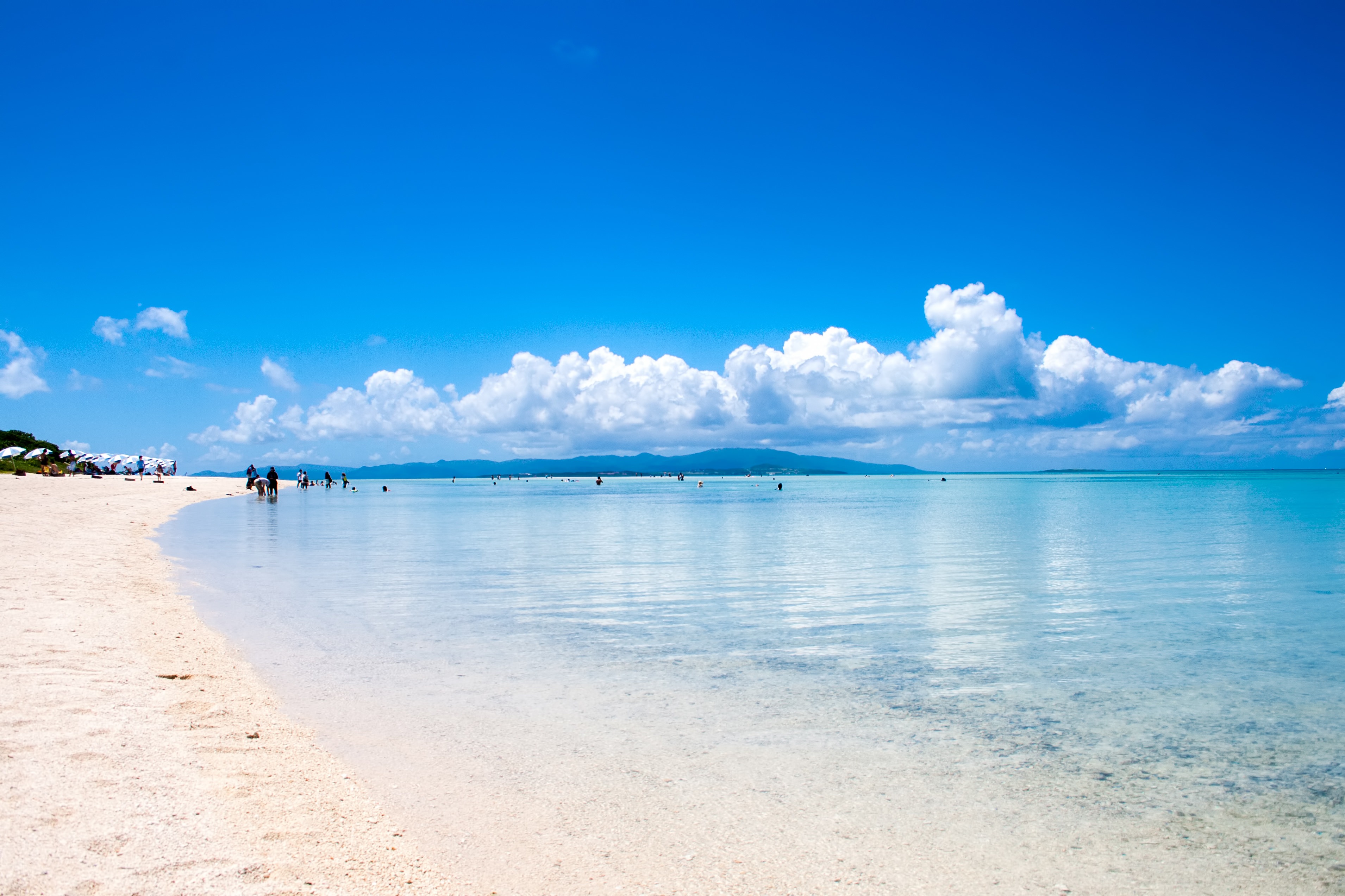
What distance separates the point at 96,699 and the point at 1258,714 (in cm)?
1135

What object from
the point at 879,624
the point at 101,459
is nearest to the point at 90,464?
the point at 101,459

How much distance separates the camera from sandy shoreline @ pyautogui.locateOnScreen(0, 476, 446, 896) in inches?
169

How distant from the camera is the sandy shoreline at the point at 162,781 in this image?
14.1ft

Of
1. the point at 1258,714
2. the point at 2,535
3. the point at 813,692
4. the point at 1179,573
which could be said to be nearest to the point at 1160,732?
the point at 1258,714

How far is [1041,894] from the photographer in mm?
4574

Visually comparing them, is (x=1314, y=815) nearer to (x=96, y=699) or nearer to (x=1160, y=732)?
(x=1160, y=732)

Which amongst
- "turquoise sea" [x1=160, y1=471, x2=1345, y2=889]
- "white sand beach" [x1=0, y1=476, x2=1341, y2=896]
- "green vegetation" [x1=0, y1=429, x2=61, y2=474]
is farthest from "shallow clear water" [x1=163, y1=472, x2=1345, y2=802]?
"green vegetation" [x1=0, y1=429, x2=61, y2=474]

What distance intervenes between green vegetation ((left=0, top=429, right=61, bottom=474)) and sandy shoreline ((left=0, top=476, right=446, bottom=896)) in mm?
83680

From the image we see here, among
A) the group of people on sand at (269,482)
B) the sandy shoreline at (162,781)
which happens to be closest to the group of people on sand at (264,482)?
the group of people on sand at (269,482)

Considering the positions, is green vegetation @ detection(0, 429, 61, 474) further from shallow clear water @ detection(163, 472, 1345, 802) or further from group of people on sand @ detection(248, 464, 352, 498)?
shallow clear water @ detection(163, 472, 1345, 802)

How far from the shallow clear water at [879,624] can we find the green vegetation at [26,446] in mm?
63051

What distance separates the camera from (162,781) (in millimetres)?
5469

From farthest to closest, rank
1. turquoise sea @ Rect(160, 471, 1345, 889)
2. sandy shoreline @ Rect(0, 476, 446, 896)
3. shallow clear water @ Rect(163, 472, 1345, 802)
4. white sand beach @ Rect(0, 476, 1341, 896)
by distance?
shallow clear water @ Rect(163, 472, 1345, 802)
turquoise sea @ Rect(160, 471, 1345, 889)
white sand beach @ Rect(0, 476, 1341, 896)
sandy shoreline @ Rect(0, 476, 446, 896)

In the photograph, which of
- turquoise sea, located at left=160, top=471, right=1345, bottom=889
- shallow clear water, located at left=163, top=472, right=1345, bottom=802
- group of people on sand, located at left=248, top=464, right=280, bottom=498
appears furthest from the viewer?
group of people on sand, located at left=248, top=464, right=280, bottom=498
